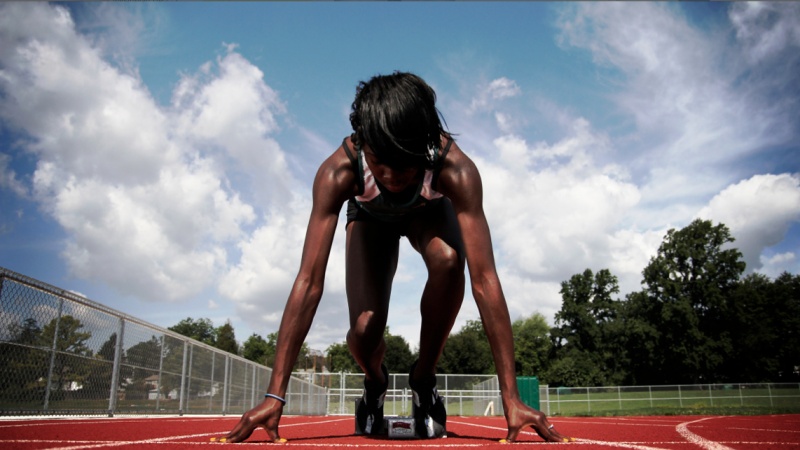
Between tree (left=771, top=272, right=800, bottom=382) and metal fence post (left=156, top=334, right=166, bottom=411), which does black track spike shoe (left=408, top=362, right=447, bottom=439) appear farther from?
tree (left=771, top=272, right=800, bottom=382)

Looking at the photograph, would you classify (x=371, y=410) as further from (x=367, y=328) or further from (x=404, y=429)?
(x=367, y=328)

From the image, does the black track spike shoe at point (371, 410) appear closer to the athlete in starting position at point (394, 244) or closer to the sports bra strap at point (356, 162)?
the athlete in starting position at point (394, 244)

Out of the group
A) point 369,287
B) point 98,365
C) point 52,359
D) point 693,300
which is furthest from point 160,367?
point 693,300

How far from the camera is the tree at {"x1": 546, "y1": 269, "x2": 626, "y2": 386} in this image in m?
60.1

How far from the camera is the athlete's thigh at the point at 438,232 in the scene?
149 inches

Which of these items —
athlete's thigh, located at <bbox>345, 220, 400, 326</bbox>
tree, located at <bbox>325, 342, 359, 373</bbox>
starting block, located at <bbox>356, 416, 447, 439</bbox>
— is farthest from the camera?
tree, located at <bbox>325, 342, 359, 373</bbox>

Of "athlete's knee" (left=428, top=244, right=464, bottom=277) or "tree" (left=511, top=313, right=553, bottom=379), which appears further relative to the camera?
"tree" (left=511, top=313, right=553, bottom=379)

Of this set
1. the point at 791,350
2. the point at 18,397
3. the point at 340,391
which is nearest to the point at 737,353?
the point at 791,350

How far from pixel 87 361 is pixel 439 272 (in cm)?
695

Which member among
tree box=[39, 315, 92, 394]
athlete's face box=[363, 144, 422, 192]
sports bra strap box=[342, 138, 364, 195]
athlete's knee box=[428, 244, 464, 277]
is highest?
sports bra strap box=[342, 138, 364, 195]

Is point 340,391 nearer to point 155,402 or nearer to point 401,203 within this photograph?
point 155,402

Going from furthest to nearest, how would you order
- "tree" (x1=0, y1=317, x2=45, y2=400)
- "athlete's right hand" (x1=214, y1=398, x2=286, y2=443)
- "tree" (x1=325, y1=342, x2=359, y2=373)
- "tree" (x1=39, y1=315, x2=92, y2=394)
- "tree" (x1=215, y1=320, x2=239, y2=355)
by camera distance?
"tree" (x1=215, y1=320, x2=239, y2=355), "tree" (x1=325, y1=342, x2=359, y2=373), "tree" (x1=39, y1=315, x2=92, y2=394), "tree" (x1=0, y1=317, x2=45, y2=400), "athlete's right hand" (x1=214, y1=398, x2=286, y2=443)

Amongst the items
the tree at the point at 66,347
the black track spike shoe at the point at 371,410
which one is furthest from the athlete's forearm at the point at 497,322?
the tree at the point at 66,347

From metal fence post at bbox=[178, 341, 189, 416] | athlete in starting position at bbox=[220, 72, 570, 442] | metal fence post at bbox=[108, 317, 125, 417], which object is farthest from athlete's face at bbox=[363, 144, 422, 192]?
metal fence post at bbox=[178, 341, 189, 416]
